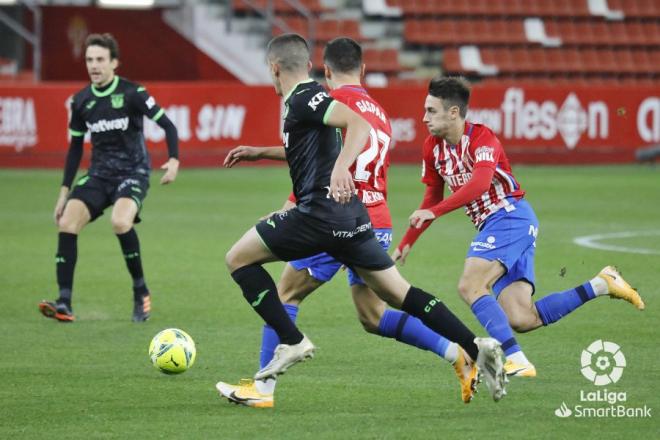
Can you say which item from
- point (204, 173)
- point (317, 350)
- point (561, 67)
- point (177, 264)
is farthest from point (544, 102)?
point (317, 350)

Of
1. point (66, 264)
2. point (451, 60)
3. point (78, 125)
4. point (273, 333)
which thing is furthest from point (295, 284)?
point (451, 60)

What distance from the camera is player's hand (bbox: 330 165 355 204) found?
5.98m

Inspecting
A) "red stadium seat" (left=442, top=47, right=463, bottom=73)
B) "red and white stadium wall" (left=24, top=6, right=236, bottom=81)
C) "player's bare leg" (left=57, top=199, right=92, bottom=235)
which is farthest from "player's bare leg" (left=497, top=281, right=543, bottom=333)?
"red stadium seat" (left=442, top=47, right=463, bottom=73)

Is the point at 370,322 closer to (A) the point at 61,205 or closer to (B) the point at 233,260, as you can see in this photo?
(B) the point at 233,260

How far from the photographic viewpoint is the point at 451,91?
711 centimetres

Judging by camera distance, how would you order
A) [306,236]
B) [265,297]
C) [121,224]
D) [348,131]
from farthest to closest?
1. [121,224]
2. [265,297]
3. [306,236]
4. [348,131]

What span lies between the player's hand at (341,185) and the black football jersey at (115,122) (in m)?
3.90

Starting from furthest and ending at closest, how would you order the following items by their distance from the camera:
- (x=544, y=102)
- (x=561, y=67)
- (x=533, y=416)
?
(x=561, y=67) < (x=544, y=102) < (x=533, y=416)

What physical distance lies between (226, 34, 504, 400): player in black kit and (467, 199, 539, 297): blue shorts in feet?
3.48

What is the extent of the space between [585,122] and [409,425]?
20.1 metres

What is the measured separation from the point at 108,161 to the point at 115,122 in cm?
30

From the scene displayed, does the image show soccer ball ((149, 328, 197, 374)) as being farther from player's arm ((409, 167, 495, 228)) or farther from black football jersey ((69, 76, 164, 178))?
black football jersey ((69, 76, 164, 178))

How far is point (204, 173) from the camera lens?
74.3 feet

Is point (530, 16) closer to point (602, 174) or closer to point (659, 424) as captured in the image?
point (602, 174)
